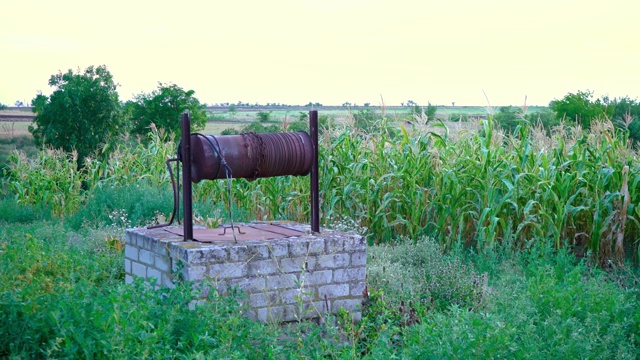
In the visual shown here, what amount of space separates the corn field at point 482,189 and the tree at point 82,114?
18.9m

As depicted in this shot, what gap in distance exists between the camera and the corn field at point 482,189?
337 inches

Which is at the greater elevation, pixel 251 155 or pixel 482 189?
pixel 251 155

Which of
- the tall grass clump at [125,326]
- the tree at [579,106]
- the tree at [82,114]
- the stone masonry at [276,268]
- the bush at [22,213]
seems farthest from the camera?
the tree at [579,106]

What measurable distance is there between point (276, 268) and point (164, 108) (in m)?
29.5

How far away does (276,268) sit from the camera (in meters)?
5.87

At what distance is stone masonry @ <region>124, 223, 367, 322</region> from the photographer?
564cm

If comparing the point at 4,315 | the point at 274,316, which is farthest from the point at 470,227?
the point at 4,315

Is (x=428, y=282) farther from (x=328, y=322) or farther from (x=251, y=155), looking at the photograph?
(x=251, y=155)

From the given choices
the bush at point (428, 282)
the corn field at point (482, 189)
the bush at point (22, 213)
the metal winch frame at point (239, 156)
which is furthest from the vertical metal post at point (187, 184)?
the bush at point (22, 213)

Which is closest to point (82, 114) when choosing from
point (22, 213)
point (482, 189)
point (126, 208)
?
point (22, 213)

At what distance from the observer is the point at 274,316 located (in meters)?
5.85

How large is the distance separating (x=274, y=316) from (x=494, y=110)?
4.77 meters

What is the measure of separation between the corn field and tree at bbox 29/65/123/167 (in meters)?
18.9

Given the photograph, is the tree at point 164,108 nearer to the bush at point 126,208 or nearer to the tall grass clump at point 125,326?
the bush at point 126,208
